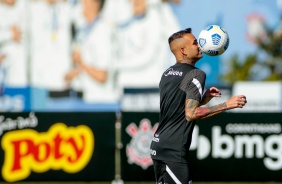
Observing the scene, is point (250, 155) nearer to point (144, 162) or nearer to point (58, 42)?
point (144, 162)

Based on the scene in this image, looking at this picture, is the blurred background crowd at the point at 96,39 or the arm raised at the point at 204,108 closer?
the arm raised at the point at 204,108

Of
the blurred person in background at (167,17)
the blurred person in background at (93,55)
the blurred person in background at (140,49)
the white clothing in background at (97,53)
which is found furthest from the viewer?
the white clothing in background at (97,53)

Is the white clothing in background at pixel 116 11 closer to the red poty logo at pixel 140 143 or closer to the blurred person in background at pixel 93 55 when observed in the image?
the blurred person in background at pixel 93 55

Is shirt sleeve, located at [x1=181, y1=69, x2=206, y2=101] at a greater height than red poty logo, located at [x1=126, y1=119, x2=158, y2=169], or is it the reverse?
shirt sleeve, located at [x1=181, y1=69, x2=206, y2=101]

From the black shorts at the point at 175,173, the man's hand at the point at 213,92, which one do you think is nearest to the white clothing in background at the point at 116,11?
the man's hand at the point at 213,92

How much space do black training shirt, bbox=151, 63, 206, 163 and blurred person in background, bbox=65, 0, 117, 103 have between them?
4850 centimetres

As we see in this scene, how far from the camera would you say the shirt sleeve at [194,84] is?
884 cm

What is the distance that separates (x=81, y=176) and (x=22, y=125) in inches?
59.4

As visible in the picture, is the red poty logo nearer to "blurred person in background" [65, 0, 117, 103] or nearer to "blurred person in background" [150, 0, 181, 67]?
"blurred person in background" [150, 0, 181, 67]

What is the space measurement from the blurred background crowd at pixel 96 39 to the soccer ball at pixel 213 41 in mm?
46092

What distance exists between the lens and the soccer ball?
364 inches

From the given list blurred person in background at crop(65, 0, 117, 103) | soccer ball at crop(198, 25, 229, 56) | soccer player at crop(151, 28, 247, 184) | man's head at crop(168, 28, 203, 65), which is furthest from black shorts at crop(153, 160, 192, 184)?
blurred person in background at crop(65, 0, 117, 103)

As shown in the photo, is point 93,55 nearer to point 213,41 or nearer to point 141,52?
point 141,52

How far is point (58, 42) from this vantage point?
57.3 meters
